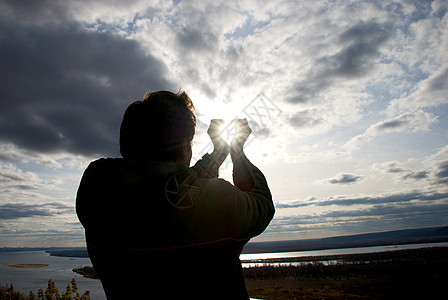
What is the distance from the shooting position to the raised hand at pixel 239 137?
1.30 m

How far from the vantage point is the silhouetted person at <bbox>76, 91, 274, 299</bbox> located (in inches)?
34.8

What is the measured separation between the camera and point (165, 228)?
2.89ft

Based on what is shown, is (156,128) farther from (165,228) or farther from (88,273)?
(88,273)

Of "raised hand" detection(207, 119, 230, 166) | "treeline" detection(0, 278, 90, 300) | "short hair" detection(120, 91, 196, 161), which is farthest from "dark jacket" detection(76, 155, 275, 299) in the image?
"treeline" detection(0, 278, 90, 300)

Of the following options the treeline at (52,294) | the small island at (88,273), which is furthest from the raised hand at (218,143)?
the small island at (88,273)

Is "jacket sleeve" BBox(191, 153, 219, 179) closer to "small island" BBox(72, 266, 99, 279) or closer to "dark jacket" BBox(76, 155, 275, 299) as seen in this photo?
"dark jacket" BBox(76, 155, 275, 299)

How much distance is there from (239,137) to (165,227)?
62 centimetres

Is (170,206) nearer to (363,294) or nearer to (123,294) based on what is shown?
(123,294)

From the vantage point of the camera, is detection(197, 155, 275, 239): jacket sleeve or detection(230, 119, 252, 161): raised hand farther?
detection(230, 119, 252, 161): raised hand

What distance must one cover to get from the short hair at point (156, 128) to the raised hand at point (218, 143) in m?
0.16

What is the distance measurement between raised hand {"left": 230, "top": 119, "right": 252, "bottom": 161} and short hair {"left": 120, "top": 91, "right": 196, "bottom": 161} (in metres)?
0.21

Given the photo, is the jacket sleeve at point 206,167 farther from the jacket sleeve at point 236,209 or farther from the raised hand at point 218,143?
the jacket sleeve at point 236,209

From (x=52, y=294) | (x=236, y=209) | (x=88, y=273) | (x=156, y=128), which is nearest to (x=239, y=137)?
(x=156, y=128)

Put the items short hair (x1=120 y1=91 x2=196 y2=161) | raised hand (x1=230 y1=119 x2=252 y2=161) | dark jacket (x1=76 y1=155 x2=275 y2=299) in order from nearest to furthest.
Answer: dark jacket (x1=76 y1=155 x2=275 y2=299)
short hair (x1=120 y1=91 x2=196 y2=161)
raised hand (x1=230 y1=119 x2=252 y2=161)
